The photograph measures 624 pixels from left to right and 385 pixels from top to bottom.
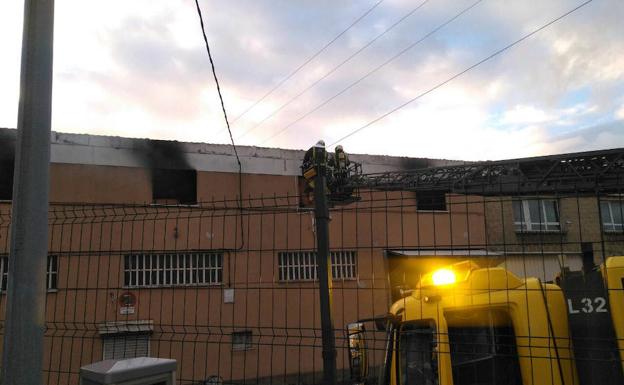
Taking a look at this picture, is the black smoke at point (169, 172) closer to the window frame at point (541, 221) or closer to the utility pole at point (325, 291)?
the window frame at point (541, 221)

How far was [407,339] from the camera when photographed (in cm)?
393

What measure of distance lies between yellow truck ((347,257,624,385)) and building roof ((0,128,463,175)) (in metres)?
12.2

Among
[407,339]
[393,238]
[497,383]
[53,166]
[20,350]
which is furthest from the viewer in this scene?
[393,238]

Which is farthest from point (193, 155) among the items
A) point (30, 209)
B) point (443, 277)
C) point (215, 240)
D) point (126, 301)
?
point (443, 277)

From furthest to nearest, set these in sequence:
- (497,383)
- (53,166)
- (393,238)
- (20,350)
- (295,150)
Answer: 1. (295,150)
2. (393,238)
3. (53,166)
4. (497,383)
5. (20,350)

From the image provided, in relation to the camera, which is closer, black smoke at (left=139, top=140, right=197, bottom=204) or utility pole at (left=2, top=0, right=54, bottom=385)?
utility pole at (left=2, top=0, right=54, bottom=385)

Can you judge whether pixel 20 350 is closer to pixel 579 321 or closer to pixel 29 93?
pixel 29 93

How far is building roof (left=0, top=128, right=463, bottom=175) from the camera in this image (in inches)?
545

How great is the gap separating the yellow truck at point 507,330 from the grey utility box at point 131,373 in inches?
69.7

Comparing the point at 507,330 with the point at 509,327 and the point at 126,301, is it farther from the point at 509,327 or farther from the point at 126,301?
the point at 126,301

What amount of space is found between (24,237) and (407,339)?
9.68 feet

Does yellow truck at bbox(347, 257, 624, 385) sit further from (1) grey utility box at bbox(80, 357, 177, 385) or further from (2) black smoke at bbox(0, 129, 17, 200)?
(2) black smoke at bbox(0, 129, 17, 200)

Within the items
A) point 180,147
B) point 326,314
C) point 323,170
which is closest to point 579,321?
point 326,314

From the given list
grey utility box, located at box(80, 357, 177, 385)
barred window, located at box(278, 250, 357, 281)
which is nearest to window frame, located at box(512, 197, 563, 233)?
grey utility box, located at box(80, 357, 177, 385)
